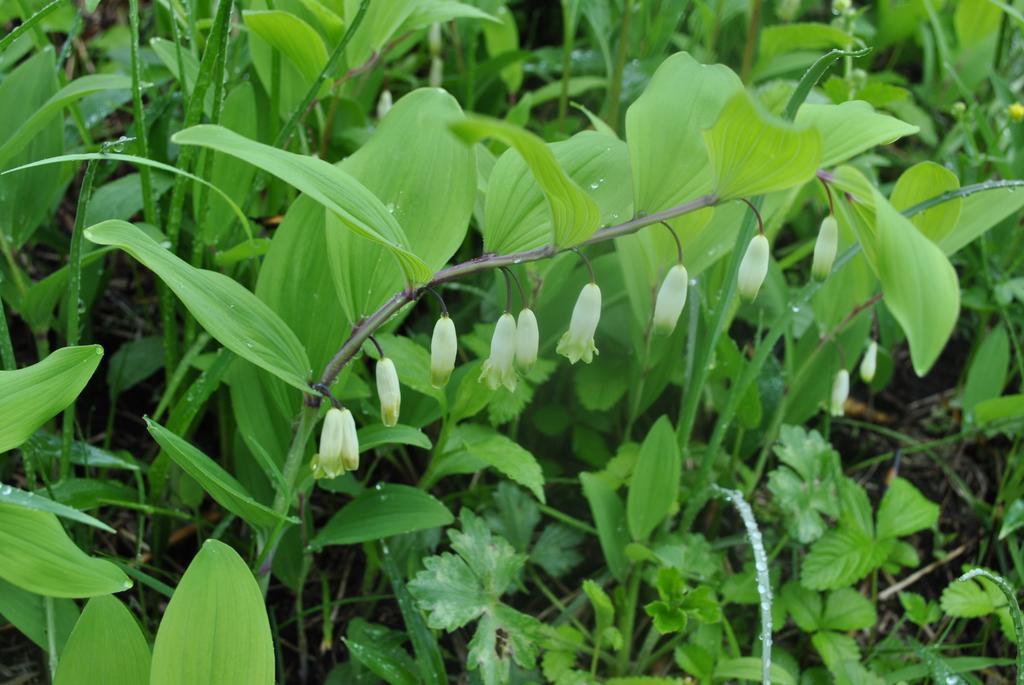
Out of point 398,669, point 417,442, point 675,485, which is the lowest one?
point 398,669

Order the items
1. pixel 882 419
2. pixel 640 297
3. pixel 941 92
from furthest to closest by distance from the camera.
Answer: pixel 941 92
pixel 882 419
pixel 640 297

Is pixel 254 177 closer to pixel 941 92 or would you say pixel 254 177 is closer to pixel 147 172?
pixel 147 172

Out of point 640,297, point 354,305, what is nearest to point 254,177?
point 354,305

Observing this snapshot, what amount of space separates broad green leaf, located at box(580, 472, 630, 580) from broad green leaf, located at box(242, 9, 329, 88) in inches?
36.2

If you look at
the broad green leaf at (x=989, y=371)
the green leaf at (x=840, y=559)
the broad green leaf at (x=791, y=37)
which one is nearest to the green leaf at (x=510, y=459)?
the green leaf at (x=840, y=559)

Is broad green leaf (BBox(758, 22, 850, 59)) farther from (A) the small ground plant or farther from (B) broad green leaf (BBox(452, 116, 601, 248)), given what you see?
(B) broad green leaf (BBox(452, 116, 601, 248))

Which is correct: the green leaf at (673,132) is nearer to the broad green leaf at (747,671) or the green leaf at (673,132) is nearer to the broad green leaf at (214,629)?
the broad green leaf at (214,629)

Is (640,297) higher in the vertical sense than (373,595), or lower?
higher

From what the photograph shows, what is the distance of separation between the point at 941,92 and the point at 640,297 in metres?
1.77

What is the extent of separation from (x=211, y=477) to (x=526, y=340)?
0.48 metres

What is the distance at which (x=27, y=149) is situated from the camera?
1.75 meters

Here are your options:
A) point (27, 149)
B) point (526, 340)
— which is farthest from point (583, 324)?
point (27, 149)

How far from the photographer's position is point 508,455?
1.61m

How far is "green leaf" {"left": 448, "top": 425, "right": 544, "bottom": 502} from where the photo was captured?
1.56 meters
